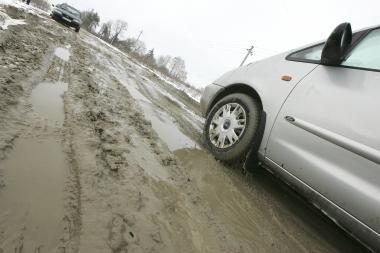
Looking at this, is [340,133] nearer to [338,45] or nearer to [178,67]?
[338,45]

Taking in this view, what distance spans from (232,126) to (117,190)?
5.35 feet

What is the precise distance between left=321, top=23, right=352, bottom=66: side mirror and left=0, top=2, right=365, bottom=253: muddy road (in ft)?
4.77

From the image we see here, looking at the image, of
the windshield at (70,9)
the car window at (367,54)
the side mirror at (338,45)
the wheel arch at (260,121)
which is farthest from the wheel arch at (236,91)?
the windshield at (70,9)

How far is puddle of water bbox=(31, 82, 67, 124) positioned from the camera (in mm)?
2773

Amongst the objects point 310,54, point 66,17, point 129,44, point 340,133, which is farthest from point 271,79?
point 129,44

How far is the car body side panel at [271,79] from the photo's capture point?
278cm

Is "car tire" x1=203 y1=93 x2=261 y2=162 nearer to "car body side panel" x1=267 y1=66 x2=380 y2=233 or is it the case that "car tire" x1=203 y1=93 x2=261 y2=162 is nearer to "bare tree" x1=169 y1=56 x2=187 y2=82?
"car body side panel" x1=267 y1=66 x2=380 y2=233

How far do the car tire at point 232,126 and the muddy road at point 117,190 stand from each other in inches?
7.8

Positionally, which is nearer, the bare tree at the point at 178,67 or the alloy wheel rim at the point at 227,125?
the alloy wheel rim at the point at 227,125

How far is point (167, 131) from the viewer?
3.96m

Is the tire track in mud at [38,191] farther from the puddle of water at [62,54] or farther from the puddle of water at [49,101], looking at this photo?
the puddle of water at [62,54]

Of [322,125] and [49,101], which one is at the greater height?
[322,125]

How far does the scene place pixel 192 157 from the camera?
10.6ft

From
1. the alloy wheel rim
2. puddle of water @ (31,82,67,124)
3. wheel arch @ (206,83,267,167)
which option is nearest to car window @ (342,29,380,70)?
wheel arch @ (206,83,267,167)
